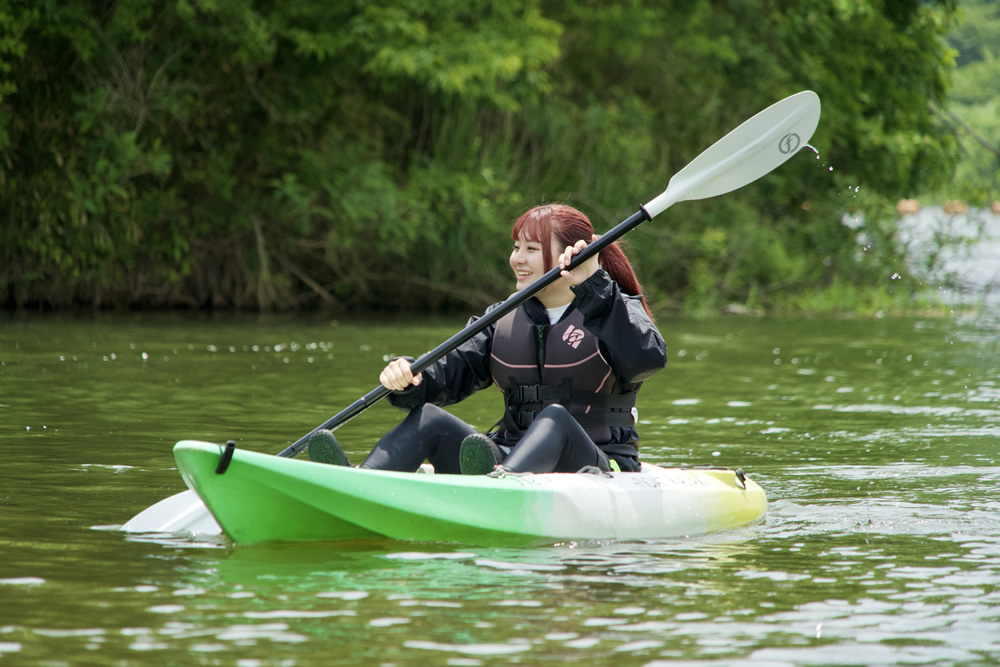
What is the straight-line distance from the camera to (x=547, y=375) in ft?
14.2

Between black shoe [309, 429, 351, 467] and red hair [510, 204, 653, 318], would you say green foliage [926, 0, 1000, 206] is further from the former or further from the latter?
black shoe [309, 429, 351, 467]

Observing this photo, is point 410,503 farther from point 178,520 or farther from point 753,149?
point 753,149

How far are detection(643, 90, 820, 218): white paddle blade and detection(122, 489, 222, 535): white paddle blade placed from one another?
2.10 metres

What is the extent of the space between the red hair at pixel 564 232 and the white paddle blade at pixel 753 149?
802 mm

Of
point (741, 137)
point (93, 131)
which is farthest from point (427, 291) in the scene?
point (741, 137)

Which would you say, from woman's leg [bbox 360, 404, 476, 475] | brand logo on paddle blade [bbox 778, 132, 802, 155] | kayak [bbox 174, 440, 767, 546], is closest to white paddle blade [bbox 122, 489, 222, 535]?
kayak [bbox 174, 440, 767, 546]

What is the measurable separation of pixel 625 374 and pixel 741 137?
55.5 inches

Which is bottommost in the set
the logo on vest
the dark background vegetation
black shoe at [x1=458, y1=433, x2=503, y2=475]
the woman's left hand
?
black shoe at [x1=458, y1=433, x2=503, y2=475]

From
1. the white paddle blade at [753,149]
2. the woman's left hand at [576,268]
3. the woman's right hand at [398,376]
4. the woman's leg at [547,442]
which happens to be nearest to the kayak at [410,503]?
the woman's leg at [547,442]

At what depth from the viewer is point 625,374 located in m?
4.22

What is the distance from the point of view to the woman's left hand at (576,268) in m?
4.21

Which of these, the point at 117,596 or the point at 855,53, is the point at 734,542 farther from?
the point at 855,53

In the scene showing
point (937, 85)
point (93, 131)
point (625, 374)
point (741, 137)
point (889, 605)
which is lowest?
point (889, 605)

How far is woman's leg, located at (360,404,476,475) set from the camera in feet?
13.8
